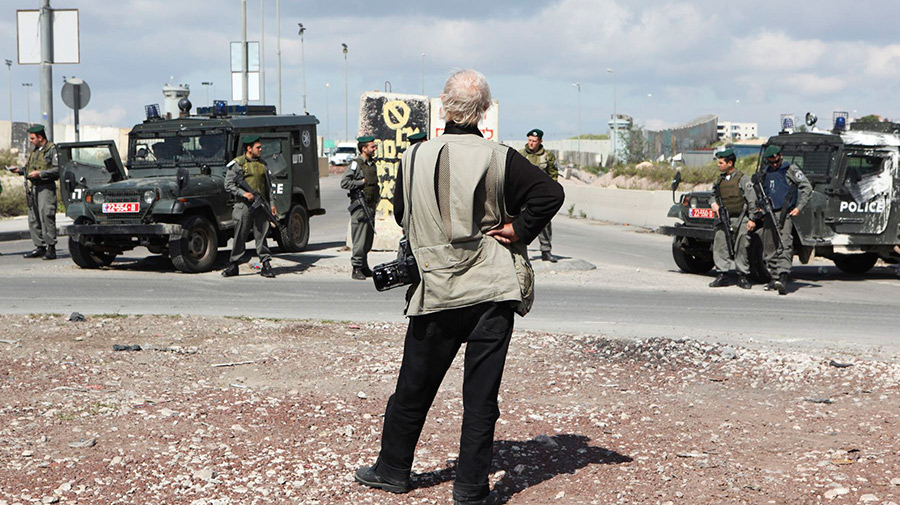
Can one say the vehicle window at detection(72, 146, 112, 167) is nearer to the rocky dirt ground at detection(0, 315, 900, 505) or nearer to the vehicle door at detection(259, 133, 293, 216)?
the vehicle door at detection(259, 133, 293, 216)

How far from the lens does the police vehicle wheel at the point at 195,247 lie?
13.2 m

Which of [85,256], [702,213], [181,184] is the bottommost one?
[85,256]

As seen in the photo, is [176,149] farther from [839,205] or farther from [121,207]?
[839,205]

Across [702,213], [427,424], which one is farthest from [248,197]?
[427,424]

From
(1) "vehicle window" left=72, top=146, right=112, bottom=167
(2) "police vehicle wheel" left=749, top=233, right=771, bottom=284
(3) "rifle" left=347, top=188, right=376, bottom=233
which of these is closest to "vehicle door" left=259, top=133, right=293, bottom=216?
(1) "vehicle window" left=72, top=146, right=112, bottom=167

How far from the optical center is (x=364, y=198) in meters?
13.1

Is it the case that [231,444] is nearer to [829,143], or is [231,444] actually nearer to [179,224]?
[179,224]

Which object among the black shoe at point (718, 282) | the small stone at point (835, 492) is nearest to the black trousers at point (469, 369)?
the small stone at point (835, 492)

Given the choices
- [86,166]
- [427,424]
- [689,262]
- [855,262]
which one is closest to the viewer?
[427,424]

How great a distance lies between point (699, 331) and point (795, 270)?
698cm

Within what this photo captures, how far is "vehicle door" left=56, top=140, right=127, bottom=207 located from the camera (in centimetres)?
1429

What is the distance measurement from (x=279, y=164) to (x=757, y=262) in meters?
7.11

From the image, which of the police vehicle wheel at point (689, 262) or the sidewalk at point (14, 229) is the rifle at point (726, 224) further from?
the sidewalk at point (14, 229)

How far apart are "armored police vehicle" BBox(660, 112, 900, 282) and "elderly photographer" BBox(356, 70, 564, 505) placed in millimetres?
9579
